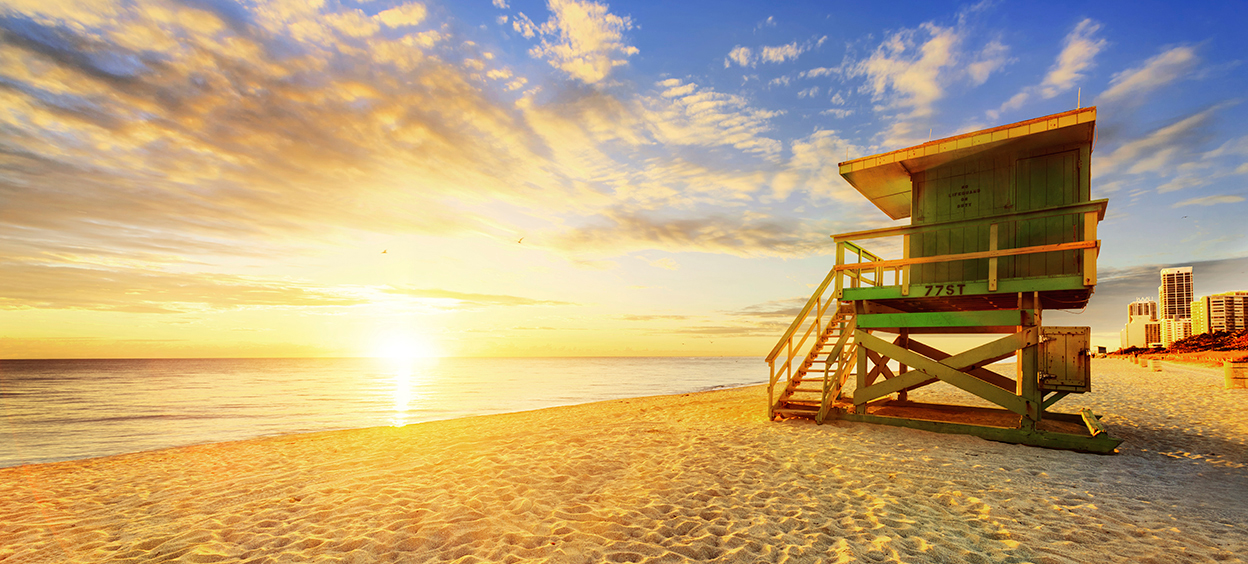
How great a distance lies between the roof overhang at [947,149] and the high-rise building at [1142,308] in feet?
714

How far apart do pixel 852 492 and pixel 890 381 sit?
471 centimetres

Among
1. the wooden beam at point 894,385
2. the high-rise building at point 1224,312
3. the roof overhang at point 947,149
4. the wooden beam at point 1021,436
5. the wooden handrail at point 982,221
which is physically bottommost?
the wooden beam at point 1021,436

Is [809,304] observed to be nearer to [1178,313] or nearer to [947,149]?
[947,149]

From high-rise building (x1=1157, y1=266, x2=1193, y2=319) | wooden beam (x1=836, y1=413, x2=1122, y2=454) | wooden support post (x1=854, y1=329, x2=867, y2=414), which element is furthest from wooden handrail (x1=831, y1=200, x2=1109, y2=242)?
high-rise building (x1=1157, y1=266, x2=1193, y2=319)

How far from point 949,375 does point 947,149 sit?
419 cm

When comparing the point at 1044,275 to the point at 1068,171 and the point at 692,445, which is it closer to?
the point at 1068,171

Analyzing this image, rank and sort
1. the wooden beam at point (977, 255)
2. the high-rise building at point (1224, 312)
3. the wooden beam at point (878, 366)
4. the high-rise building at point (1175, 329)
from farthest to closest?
the high-rise building at point (1175, 329), the high-rise building at point (1224, 312), the wooden beam at point (878, 366), the wooden beam at point (977, 255)

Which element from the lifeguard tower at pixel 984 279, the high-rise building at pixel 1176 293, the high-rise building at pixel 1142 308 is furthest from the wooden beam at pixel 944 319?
the high-rise building at pixel 1142 308

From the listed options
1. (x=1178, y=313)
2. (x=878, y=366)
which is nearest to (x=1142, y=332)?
(x=1178, y=313)

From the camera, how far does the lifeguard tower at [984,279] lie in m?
8.26

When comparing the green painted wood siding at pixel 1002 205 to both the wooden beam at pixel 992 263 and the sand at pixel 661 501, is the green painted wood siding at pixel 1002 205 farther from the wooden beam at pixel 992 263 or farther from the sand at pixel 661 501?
the sand at pixel 661 501

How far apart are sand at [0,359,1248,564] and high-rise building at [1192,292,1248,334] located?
154976 millimetres

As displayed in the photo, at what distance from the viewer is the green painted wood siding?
28.3ft

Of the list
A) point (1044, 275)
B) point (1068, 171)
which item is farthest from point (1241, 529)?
point (1068, 171)
